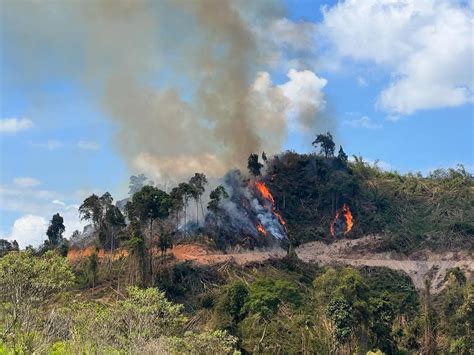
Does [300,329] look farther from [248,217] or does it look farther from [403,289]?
[248,217]

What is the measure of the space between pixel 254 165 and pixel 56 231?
1680 inches

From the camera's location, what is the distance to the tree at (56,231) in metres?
107

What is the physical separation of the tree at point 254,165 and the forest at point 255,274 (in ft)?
1.00

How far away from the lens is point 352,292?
57.9 meters

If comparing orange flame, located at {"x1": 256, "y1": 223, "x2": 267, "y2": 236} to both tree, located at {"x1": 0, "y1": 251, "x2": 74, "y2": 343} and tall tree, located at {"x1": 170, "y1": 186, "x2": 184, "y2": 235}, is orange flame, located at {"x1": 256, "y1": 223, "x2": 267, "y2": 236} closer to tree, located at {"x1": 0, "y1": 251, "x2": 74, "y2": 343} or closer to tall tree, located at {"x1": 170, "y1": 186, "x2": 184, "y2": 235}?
tall tree, located at {"x1": 170, "y1": 186, "x2": 184, "y2": 235}

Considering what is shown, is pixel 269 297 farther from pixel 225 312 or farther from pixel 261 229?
pixel 261 229

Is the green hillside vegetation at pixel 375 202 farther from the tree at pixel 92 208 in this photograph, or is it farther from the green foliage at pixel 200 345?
the green foliage at pixel 200 345

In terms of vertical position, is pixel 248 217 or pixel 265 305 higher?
pixel 248 217

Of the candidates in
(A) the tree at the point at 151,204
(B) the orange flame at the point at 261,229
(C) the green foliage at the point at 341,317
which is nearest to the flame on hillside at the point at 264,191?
(B) the orange flame at the point at 261,229

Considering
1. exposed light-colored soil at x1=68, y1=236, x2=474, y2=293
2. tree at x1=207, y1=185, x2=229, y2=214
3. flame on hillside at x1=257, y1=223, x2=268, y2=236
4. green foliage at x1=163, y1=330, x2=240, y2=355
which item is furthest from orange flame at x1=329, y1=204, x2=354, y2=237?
green foliage at x1=163, y1=330, x2=240, y2=355

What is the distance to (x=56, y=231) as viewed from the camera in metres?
108

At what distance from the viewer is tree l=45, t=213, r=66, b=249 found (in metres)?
107

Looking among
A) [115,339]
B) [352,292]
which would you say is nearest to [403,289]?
[352,292]

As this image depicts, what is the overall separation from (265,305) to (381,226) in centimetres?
6189
